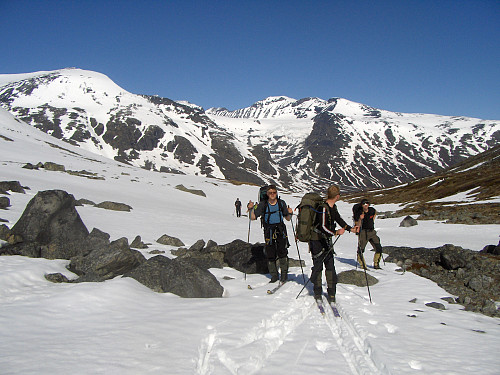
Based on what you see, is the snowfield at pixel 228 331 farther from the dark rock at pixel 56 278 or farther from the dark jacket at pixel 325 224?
the dark jacket at pixel 325 224

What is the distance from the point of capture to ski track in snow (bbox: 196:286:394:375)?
4.91 metres

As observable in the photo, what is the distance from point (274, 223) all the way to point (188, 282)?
3.03m

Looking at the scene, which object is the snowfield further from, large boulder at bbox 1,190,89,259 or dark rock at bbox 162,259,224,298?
large boulder at bbox 1,190,89,259

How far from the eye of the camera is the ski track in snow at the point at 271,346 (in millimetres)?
4914

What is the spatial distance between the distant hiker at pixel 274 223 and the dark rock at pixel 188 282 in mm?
2059

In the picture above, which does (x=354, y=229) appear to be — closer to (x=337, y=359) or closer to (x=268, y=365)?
(x=337, y=359)

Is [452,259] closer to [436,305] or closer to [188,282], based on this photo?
[436,305]

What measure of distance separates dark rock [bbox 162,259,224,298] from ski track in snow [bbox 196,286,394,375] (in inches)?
80.3

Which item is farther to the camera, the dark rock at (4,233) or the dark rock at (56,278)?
the dark rock at (4,233)

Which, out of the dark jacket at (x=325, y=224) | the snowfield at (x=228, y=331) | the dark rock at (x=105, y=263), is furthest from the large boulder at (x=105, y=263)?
the dark jacket at (x=325, y=224)

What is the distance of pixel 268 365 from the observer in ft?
16.4

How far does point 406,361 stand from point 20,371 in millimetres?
5556

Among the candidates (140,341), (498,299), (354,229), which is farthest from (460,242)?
(140,341)

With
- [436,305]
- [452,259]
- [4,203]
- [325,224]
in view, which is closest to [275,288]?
[325,224]
